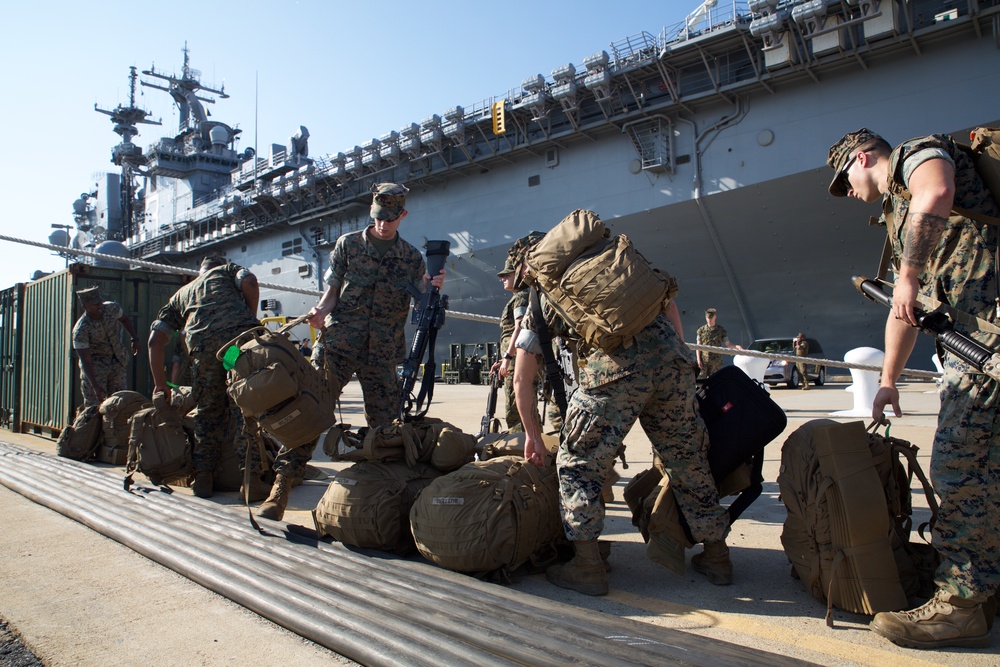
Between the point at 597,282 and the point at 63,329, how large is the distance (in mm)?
6763

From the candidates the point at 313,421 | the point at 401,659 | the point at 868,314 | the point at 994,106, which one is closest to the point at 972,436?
the point at 401,659

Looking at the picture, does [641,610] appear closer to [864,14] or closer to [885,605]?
[885,605]

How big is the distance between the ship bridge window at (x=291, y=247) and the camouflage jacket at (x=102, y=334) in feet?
66.6

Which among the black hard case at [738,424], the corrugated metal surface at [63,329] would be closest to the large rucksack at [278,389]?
the black hard case at [738,424]

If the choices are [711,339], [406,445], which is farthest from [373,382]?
[711,339]

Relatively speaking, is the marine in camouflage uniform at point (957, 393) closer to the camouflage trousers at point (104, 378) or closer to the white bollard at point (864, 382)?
the white bollard at point (864, 382)

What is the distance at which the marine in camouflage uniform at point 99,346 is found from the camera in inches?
244

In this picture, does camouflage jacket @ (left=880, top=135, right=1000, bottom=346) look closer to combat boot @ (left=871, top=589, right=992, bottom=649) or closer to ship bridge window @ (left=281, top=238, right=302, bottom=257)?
combat boot @ (left=871, top=589, right=992, bottom=649)

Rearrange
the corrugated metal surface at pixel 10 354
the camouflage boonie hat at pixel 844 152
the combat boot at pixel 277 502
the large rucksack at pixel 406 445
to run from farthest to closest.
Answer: the corrugated metal surface at pixel 10 354, the combat boot at pixel 277 502, the large rucksack at pixel 406 445, the camouflage boonie hat at pixel 844 152

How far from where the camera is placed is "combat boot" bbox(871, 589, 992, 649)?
191 cm

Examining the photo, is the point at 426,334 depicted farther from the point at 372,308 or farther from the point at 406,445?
the point at 406,445

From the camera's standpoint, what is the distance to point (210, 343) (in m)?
4.18

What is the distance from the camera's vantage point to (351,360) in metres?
3.89

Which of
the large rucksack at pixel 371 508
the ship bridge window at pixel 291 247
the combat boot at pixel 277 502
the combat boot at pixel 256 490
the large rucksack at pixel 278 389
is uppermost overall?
the ship bridge window at pixel 291 247
